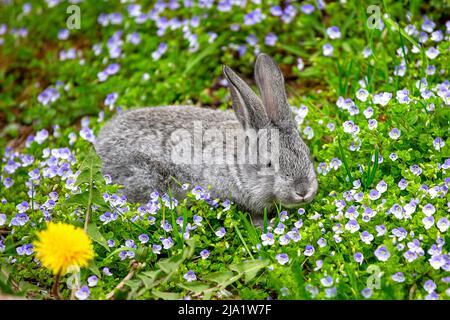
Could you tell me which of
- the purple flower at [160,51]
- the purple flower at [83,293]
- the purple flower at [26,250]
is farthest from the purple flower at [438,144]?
the purple flower at [160,51]

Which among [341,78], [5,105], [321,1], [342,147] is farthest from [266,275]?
[5,105]

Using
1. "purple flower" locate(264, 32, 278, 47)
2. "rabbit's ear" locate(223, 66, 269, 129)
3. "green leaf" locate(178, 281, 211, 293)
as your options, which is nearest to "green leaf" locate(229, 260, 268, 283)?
"green leaf" locate(178, 281, 211, 293)

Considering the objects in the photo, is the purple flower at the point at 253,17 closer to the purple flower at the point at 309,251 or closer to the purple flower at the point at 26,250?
the purple flower at the point at 309,251

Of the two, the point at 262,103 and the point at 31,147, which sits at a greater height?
the point at 262,103

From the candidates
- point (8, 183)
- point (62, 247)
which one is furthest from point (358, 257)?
point (8, 183)

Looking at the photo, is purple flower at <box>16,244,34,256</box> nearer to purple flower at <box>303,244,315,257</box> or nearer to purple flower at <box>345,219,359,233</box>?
purple flower at <box>303,244,315,257</box>

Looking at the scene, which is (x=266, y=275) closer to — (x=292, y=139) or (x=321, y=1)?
(x=292, y=139)
